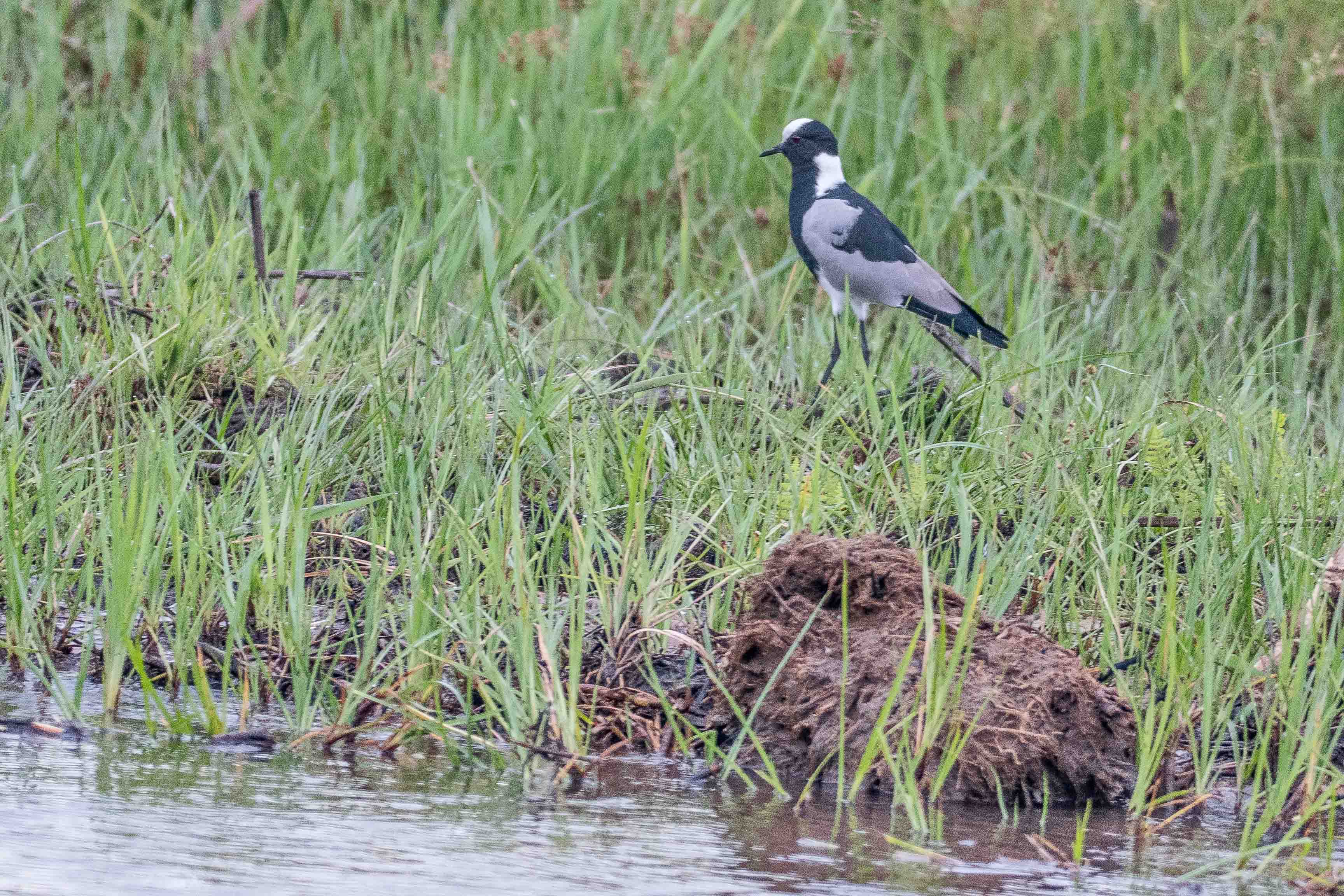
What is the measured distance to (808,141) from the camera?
5973 millimetres

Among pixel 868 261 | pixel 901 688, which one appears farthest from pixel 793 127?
pixel 901 688

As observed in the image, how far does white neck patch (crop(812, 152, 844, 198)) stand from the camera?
5.93 m

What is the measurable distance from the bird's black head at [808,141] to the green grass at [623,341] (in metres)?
0.39

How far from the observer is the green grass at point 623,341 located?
10.8 ft

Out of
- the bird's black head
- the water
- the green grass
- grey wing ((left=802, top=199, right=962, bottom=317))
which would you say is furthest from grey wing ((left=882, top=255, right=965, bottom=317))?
the water

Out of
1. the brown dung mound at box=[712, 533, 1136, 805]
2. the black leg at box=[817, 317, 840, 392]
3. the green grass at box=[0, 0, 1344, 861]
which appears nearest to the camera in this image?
the brown dung mound at box=[712, 533, 1136, 805]

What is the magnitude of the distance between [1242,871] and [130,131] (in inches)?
197

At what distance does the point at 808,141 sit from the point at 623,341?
3.98 feet

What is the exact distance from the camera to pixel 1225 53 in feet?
21.2

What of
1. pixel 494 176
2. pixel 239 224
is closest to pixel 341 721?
pixel 239 224

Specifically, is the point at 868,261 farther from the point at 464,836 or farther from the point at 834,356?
the point at 464,836

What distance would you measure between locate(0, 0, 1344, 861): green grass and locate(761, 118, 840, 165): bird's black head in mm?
387

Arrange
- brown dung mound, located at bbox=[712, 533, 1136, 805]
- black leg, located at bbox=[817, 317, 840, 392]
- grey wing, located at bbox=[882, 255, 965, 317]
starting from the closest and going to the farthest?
brown dung mound, located at bbox=[712, 533, 1136, 805] → black leg, located at bbox=[817, 317, 840, 392] → grey wing, located at bbox=[882, 255, 965, 317]

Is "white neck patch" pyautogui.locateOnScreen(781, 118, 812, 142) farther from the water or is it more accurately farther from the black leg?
the water
